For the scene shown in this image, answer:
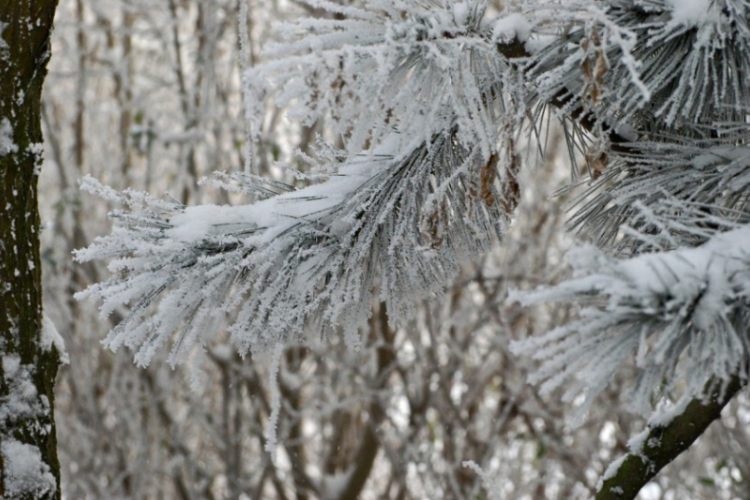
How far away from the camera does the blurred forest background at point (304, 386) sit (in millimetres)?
3547

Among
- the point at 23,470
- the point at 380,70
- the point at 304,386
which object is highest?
the point at 380,70

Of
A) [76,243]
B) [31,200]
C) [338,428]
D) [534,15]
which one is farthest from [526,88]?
[76,243]

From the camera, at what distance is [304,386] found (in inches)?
162

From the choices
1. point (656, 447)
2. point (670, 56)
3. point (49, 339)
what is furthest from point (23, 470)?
point (670, 56)

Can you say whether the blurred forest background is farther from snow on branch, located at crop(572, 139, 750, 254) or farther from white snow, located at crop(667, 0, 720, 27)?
white snow, located at crop(667, 0, 720, 27)

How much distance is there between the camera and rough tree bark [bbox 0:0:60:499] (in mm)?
984

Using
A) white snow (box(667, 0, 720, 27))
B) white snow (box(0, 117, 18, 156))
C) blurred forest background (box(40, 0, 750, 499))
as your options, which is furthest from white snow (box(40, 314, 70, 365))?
blurred forest background (box(40, 0, 750, 499))

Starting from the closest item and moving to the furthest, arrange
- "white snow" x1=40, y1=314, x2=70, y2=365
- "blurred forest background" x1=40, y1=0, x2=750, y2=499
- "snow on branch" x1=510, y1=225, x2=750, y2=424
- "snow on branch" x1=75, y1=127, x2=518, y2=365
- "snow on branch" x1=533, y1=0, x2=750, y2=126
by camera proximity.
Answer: "snow on branch" x1=510, y1=225, x2=750, y2=424 → "snow on branch" x1=533, y1=0, x2=750, y2=126 → "snow on branch" x1=75, y1=127, x2=518, y2=365 → "white snow" x1=40, y1=314, x2=70, y2=365 → "blurred forest background" x1=40, y1=0, x2=750, y2=499

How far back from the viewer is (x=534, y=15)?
865 millimetres

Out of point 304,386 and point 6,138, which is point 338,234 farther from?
point 304,386

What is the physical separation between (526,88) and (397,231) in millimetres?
240

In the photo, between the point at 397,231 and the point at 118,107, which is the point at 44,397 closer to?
the point at 397,231

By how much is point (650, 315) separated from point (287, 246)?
48cm

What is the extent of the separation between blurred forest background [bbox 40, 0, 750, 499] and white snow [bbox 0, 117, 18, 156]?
232 centimetres
